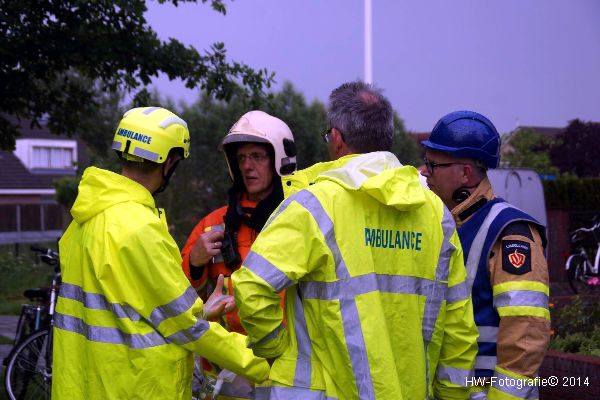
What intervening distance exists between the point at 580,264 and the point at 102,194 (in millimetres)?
11769

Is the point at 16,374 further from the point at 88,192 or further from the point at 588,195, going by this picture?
the point at 588,195

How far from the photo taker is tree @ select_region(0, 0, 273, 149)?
24.7 feet

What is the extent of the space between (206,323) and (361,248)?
30.9 inches

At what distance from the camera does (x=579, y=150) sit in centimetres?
2384

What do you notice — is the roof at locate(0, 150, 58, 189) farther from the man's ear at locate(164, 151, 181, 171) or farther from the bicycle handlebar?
the man's ear at locate(164, 151, 181, 171)

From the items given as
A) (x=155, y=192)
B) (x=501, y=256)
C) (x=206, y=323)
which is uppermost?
(x=155, y=192)

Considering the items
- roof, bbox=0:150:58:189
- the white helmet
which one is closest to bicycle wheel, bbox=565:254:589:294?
the white helmet

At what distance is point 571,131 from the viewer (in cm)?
2250

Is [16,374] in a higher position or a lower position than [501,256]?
lower

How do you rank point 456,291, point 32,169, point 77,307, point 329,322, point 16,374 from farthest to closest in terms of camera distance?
point 32,169, point 16,374, point 77,307, point 456,291, point 329,322

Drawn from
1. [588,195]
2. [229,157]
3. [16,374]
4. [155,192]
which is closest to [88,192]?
[155,192]

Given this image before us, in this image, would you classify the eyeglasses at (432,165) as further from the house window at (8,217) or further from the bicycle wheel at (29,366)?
the house window at (8,217)

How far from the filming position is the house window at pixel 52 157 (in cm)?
4591

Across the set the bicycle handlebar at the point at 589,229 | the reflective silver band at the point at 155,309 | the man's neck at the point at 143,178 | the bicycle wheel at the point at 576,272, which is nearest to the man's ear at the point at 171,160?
the man's neck at the point at 143,178
